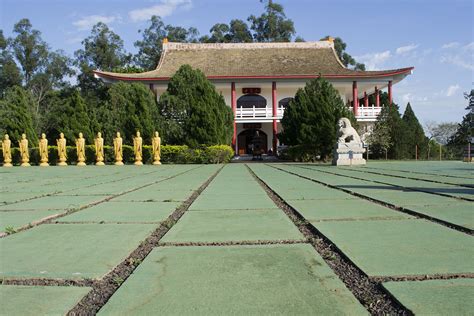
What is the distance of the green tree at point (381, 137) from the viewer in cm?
2427

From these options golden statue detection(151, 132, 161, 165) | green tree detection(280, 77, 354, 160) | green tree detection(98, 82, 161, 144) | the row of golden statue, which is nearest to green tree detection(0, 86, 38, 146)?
the row of golden statue

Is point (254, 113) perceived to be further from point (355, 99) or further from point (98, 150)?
point (98, 150)

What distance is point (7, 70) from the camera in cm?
4491

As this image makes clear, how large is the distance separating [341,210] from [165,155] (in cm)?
1707

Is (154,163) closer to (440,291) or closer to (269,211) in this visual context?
(269,211)

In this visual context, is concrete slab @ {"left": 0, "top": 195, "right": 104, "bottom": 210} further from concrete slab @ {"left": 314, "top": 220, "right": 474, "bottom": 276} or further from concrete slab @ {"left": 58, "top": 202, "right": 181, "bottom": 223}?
concrete slab @ {"left": 314, "top": 220, "right": 474, "bottom": 276}

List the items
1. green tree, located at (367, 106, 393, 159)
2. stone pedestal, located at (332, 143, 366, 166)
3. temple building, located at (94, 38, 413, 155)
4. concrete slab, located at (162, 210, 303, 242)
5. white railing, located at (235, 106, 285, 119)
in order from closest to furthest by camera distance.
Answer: concrete slab, located at (162, 210, 303, 242)
stone pedestal, located at (332, 143, 366, 166)
green tree, located at (367, 106, 393, 159)
temple building, located at (94, 38, 413, 155)
white railing, located at (235, 106, 285, 119)

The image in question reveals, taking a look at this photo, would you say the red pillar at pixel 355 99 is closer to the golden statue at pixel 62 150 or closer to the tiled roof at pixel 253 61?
the tiled roof at pixel 253 61

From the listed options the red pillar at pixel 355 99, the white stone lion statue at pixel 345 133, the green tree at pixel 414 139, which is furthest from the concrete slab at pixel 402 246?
the red pillar at pixel 355 99

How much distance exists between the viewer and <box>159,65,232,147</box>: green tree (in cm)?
2005

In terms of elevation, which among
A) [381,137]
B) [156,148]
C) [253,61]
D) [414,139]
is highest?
[253,61]

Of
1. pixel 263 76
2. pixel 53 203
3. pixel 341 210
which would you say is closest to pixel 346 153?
pixel 341 210

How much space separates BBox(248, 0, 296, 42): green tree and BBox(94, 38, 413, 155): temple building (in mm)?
17893

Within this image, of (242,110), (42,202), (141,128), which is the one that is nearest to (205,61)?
(242,110)
